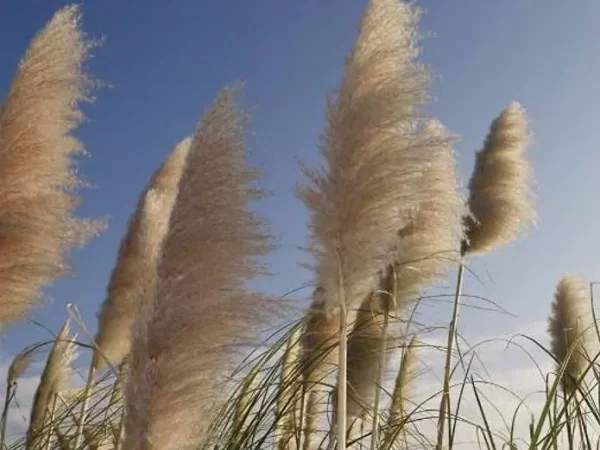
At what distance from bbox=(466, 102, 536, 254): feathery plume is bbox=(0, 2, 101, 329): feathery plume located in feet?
7.34

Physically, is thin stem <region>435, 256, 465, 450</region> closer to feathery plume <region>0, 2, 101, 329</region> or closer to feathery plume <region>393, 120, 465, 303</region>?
feathery plume <region>393, 120, 465, 303</region>

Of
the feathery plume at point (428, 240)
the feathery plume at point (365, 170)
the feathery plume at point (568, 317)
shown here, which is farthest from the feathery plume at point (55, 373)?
the feathery plume at point (568, 317)

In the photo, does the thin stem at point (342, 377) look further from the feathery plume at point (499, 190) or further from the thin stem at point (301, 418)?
the feathery plume at point (499, 190)

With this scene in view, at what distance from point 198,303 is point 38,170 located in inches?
65.0

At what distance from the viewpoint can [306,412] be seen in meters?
4.39

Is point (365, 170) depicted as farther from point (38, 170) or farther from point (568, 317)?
point (568, 317)

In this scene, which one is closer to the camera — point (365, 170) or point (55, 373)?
point (365, 170)

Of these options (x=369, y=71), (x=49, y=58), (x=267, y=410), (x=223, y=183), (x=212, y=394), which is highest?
(x=49, y=58)

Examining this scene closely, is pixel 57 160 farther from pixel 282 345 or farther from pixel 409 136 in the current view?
pixel 409 136

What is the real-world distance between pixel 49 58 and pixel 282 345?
6.10 feet

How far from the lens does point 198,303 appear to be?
8.07ft

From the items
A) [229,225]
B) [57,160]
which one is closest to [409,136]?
[229,225]

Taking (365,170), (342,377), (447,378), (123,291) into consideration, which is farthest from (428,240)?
(123,291)

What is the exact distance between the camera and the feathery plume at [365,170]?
9.81 feet
